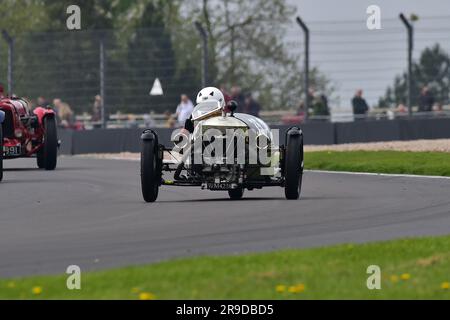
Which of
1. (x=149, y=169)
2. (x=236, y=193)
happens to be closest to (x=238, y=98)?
(x=236, y=193)

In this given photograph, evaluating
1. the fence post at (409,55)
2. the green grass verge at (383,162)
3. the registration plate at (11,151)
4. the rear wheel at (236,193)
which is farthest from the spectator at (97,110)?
the rear wheel at (236,193)

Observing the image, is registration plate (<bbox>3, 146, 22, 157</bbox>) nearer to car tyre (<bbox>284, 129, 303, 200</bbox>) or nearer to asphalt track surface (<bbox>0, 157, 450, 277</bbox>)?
asphalt track surface (<bbox>0, 157, 450, 277</bbox>)

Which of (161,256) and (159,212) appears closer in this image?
(161,256)

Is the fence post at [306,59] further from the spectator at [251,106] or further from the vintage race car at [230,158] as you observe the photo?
the vintage race car at [230,158]

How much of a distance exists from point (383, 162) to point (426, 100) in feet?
36.9

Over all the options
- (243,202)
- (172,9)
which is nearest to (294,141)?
(243,202)

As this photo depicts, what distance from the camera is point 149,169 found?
18.8m

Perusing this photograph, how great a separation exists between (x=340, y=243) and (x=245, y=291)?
3.26m

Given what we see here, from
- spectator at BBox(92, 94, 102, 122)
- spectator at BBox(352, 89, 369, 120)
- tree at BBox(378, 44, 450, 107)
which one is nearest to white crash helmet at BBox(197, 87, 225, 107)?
tree at BBox(378, 44, 450, 107)

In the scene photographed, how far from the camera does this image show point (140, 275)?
11.7 m

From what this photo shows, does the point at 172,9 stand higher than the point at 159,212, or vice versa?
the point at 172,9
